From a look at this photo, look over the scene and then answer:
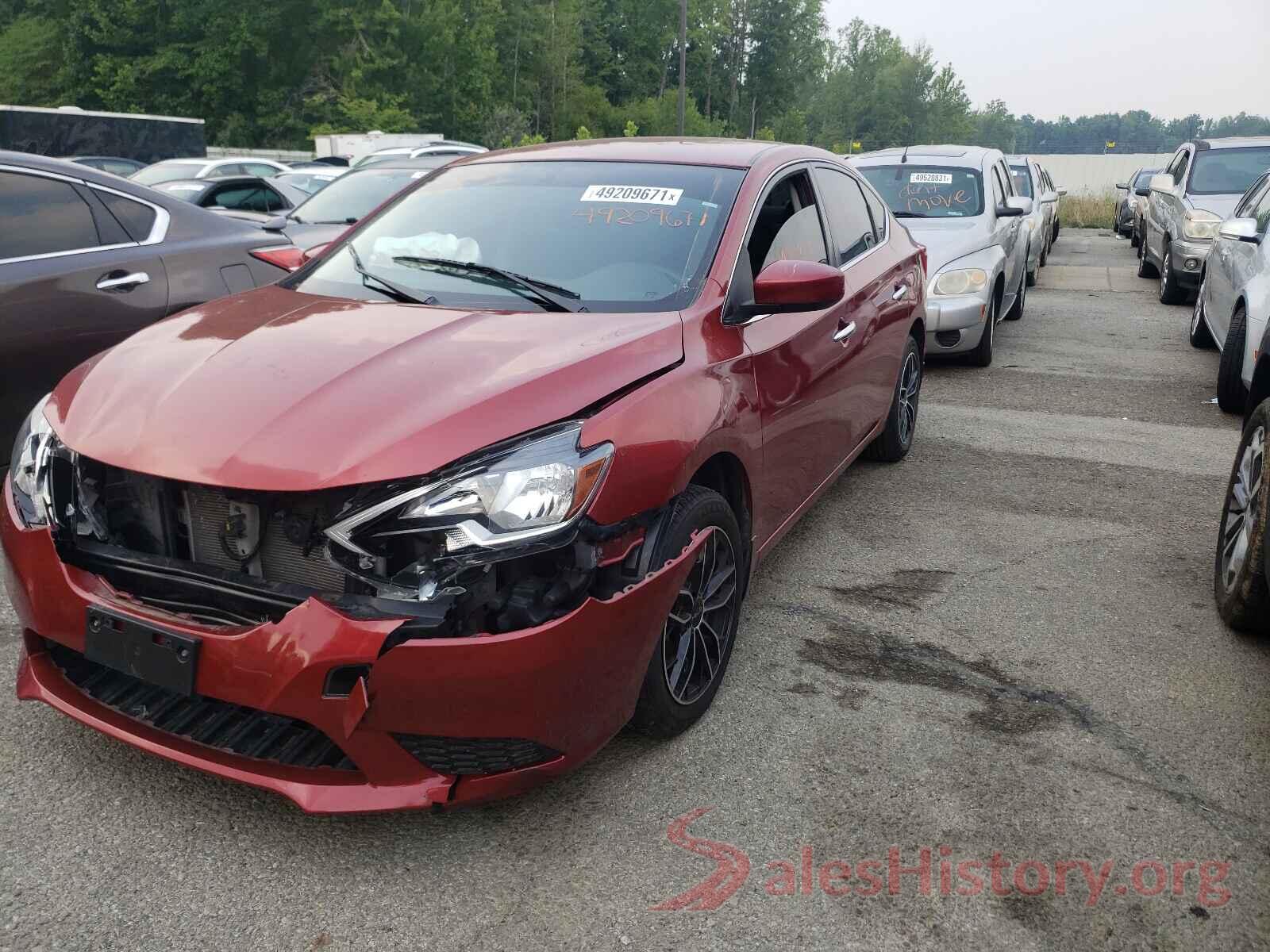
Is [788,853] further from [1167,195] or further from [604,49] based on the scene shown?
[604,49]

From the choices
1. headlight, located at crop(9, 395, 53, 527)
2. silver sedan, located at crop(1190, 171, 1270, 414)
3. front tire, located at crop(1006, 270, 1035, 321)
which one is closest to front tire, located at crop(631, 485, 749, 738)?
headlight, located at crop(9, 395, 53, 527)

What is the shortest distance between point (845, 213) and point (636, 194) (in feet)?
4.74

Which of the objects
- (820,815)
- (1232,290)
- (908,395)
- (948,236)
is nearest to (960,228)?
(948,236)

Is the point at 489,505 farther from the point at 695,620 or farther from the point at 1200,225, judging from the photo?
the point at 1200,225

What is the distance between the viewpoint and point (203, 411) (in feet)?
8.36

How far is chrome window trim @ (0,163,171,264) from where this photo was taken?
4.61m

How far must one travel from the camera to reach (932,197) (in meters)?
9.42

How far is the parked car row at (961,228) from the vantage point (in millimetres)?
8328

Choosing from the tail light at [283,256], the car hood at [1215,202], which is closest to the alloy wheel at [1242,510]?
the tail light at [283,256]

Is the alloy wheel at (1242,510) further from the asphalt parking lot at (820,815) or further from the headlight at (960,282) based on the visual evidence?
the headlight at (960,282)

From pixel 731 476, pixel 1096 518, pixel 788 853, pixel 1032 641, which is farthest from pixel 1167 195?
pixel 788 853

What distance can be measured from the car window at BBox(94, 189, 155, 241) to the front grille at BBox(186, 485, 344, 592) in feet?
10.0

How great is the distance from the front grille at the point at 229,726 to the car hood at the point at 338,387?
536 millimetres

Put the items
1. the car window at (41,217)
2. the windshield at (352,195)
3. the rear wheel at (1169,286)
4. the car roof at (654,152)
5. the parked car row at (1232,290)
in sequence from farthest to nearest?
1. the rear wheel at (1169,286)
2. the windshield at (352,195)
3. the car window at (41,217)
4. the car roof at (654,152)
5. the parked car row at (1232,290)
